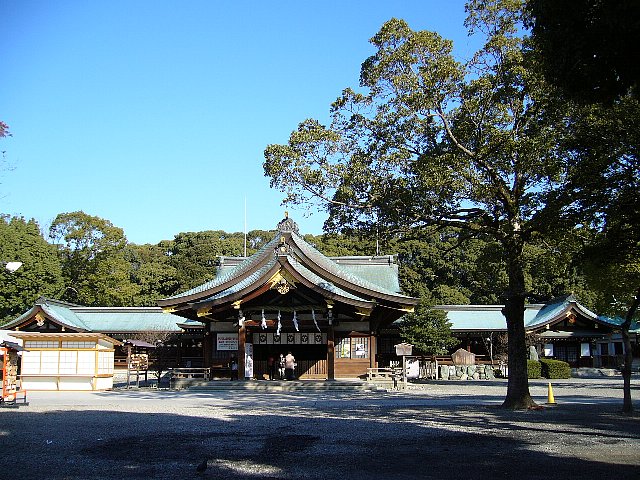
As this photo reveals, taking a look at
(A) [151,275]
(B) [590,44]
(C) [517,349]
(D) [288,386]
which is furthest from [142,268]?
(B) [590,44]

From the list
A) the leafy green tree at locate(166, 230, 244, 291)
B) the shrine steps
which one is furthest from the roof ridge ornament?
the leafy green tree at locate(166, 230, 244, 291)

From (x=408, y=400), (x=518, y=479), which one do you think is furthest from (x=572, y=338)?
(x=518, y=479)

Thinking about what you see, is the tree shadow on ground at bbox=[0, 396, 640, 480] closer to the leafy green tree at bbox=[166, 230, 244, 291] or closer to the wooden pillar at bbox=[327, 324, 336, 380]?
the wooden pillar at bbox=[327, 324, 336, 380]

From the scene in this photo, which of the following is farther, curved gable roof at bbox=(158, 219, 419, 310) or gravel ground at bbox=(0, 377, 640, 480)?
curved gable roof at bbox=(158, 219, 419, 310)

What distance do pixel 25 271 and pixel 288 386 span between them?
97.8ft

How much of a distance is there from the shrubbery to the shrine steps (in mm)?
15138

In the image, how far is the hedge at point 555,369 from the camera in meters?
38.0

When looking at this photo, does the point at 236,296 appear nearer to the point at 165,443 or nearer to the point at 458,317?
the point at 165,443

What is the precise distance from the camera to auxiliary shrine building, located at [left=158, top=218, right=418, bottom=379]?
29.0 metres

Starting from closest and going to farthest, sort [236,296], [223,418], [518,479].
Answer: [518,479] < [223,418] < [236,296]

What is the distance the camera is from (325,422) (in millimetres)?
15766

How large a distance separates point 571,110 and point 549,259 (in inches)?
159

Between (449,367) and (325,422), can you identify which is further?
(449,367)

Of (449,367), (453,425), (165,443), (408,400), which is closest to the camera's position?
(165,443)
